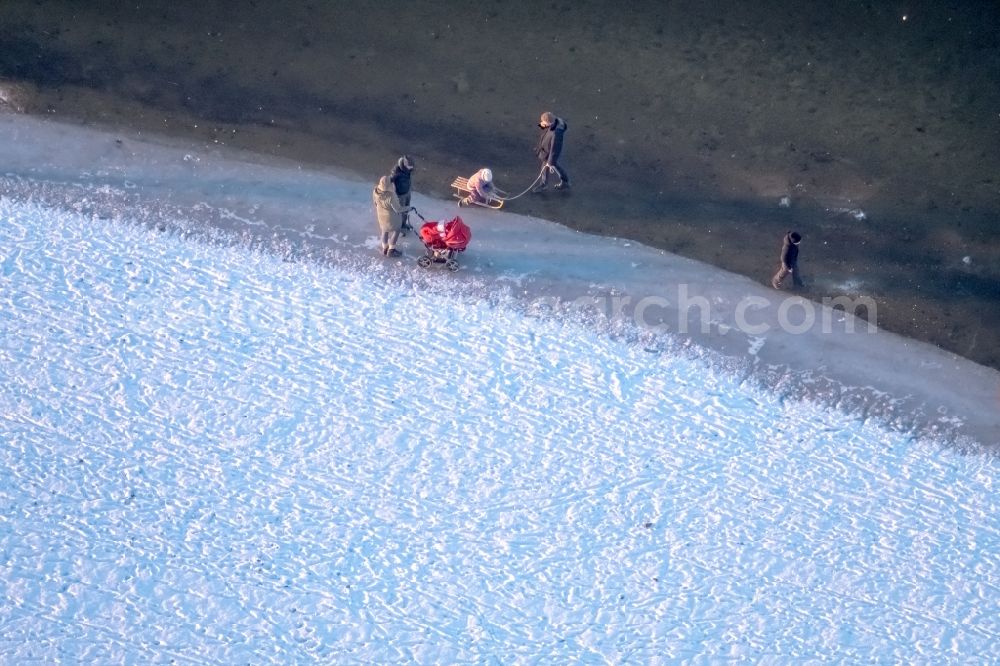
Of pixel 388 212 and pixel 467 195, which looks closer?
pixel 388 212

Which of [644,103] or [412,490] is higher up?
[644,103]

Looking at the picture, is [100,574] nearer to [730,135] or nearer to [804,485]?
[804,485]

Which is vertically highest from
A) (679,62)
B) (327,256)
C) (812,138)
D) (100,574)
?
(679,62)

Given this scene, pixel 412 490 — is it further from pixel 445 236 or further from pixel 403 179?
pixel 403 179

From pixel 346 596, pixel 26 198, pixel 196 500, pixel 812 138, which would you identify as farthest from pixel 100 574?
pixel 812 138

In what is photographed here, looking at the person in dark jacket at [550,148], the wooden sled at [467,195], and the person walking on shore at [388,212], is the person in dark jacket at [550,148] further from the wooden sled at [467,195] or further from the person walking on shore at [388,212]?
→ the person walking on shore at [388,212]

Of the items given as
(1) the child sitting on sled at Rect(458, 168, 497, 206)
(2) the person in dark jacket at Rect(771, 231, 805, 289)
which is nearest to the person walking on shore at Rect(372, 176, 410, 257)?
(1) the child sitting on sled at Rect(458, 168, 497, 206)

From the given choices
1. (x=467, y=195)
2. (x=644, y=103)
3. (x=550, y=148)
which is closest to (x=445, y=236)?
(x=467, y=195)
